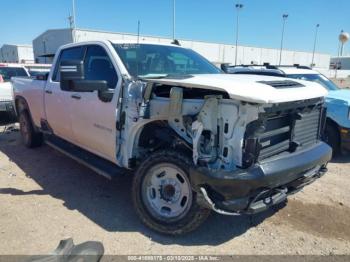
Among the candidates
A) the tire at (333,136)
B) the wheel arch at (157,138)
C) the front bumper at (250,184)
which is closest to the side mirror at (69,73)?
the wheel arch at (157,138)

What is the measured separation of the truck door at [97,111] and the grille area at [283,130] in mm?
1654

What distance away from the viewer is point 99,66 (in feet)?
14.4

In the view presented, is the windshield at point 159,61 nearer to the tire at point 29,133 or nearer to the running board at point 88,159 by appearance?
the running board at point 88,159

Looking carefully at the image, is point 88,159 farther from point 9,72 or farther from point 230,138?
point 9,72

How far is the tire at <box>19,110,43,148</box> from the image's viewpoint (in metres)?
6.95

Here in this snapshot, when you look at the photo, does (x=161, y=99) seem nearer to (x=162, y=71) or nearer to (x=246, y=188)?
(x=162, y=71)

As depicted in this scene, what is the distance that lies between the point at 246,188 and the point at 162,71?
2037mm

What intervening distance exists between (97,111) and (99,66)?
0.64m

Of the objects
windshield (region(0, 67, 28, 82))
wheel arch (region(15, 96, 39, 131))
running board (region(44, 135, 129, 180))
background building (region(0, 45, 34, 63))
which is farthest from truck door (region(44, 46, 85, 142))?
background building (region(0, 45, 34, 63))

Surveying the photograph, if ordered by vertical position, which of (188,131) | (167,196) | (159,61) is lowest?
(167,196)

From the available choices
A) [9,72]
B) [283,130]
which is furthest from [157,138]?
[9,72]

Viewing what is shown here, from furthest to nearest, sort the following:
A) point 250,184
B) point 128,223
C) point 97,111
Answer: point 97,111 < point 128,223 < point 250,184

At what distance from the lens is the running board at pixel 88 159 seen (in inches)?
162

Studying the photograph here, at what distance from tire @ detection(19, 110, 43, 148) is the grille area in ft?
17.4
